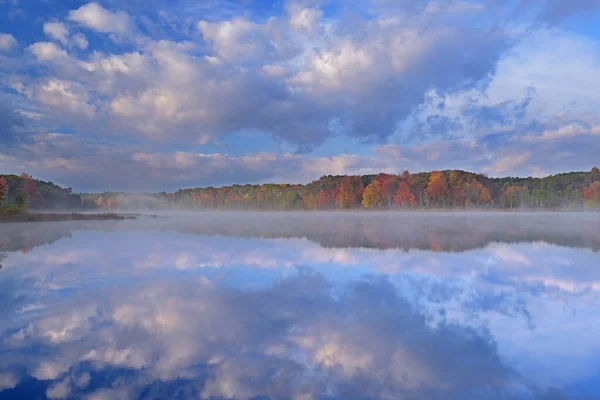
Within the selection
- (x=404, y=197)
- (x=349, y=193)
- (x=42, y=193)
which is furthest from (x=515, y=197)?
(x=42, y=193)

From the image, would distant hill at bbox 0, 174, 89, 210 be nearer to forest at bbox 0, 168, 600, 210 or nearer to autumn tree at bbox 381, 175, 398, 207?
forest at bbox 0, 168, 600, 210

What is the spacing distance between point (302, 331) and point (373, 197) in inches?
4653

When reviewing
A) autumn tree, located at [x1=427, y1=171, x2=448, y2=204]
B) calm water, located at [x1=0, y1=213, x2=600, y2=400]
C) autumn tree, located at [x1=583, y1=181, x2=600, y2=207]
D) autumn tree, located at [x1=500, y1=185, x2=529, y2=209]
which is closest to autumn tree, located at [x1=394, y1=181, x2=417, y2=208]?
autumn tree, located at [x1=427, y1=171, x2=448, y2=204]

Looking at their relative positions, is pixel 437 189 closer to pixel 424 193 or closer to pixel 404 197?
pixel 424 193

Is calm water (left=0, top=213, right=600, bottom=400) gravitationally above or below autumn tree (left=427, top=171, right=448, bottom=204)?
below

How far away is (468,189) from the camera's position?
11919 cm

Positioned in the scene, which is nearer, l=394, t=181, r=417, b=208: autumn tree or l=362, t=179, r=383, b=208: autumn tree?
l=394, t=181, r=417, b=208: autumn tree

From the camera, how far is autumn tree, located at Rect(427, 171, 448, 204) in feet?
394

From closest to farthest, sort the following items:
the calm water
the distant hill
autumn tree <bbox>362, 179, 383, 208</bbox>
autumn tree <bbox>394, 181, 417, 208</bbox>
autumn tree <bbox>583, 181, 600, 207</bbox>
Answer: the calm water → the distant hill → autumn tree <bbox>583, 181, 600, 207</bbox> → autumn tree <bbox>394, 181, 417, 208</bbox> → autumn tree <bbox>362, 179, 383, 208</bbox>

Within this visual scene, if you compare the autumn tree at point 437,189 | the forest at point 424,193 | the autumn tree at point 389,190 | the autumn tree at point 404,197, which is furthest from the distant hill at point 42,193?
the autumn tree at point 437,189

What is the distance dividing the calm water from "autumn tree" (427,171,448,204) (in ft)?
360

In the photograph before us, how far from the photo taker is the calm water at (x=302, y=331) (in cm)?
529

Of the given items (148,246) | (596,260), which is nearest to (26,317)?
(148,246)

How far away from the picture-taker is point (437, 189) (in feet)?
394
